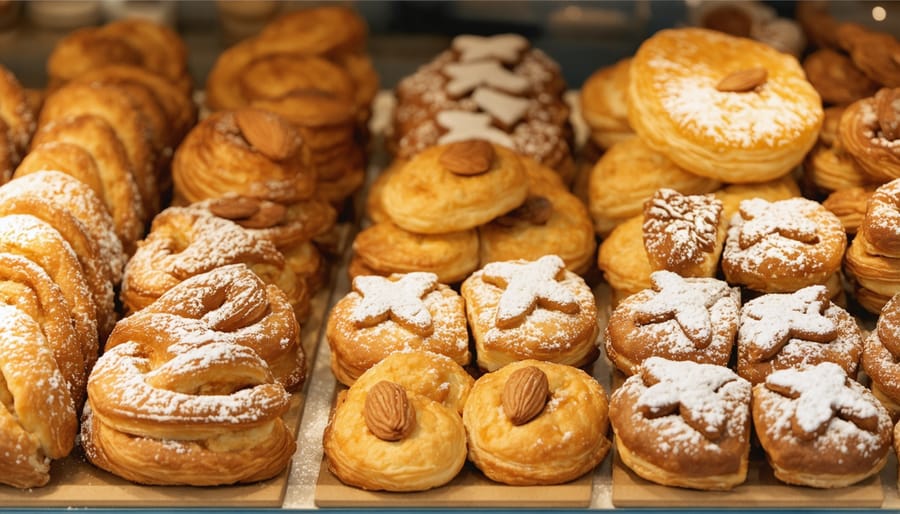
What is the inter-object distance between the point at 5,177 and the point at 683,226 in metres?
2.29

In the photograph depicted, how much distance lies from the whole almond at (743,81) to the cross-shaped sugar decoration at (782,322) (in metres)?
0.84

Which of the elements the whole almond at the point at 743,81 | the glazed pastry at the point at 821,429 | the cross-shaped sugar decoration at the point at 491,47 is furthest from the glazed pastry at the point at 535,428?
the cross-shaped sugar decoration at the point at 491,47

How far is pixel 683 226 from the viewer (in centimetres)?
364

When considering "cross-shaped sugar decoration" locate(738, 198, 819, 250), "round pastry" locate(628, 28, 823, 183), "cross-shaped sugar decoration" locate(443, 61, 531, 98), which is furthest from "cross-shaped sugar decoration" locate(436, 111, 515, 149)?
"cross-shaped sugar decoration" locate(738, 198, 819, 250)

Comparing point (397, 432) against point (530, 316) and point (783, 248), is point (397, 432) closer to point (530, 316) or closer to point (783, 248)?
point (530, 316)

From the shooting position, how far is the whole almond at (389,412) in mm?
3109

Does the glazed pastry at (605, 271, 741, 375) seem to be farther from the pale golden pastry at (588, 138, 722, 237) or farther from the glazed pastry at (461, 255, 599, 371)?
the pale golden pastry at (588, 138, 722, 237)

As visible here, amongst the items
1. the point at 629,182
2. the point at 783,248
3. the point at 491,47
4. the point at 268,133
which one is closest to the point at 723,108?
the point at 629,182

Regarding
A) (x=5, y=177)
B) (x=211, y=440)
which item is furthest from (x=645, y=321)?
(x=5, y=177)

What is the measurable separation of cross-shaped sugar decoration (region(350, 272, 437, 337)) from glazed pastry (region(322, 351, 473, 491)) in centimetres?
21

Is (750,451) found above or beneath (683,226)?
beneath

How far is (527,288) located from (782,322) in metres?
0.75

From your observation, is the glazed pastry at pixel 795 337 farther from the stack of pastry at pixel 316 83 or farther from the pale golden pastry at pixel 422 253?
the stack of pastry at pixel 316 83

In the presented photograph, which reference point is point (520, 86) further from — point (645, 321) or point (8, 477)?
point (8, 477)
